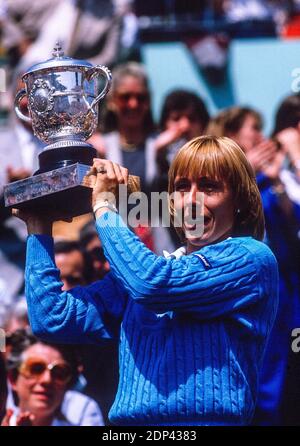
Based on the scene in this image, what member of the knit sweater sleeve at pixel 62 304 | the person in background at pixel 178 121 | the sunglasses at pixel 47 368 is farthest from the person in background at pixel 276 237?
the knit sweater sleeve at pixel 62 304

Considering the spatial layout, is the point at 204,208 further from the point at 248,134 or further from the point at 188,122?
the point at 188,122

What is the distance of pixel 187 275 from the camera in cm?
331

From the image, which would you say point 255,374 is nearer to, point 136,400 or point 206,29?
point 136,400

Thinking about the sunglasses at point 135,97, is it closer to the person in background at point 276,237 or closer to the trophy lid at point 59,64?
the person in background at point 276,237

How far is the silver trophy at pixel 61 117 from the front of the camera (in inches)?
143

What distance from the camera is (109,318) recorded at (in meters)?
3.63

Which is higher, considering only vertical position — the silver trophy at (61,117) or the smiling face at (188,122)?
the smiling face at (188,122)

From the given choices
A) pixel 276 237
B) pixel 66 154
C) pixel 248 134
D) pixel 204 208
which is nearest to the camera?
pixel 204 208

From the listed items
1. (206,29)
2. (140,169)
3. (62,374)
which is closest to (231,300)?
(62,374)

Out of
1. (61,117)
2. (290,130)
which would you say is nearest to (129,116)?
(290,130)

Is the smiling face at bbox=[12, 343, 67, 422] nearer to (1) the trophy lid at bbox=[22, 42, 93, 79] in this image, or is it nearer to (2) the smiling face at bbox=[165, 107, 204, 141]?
(2) the smiling face at bbox=[165, 107, 204, 141]

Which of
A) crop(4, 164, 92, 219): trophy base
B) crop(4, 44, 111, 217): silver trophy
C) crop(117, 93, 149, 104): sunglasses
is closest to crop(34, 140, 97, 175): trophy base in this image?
crop(4, 44, 111, 217): silver trophy

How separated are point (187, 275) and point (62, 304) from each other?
0.46 metres

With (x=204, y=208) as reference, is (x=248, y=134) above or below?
above
